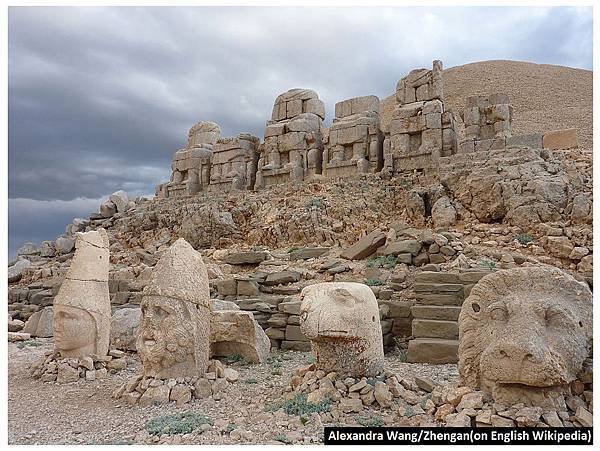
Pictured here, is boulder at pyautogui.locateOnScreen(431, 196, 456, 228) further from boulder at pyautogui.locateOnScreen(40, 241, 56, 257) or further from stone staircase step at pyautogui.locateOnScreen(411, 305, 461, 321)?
boulder at pyautogui.locateOnScreen(40, 241, 56, 257)

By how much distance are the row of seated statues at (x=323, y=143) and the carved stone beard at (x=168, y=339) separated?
9.94m

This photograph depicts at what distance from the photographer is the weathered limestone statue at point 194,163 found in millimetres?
18891

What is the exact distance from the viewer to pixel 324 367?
4.91 m

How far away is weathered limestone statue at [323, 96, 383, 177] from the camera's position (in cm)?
1485

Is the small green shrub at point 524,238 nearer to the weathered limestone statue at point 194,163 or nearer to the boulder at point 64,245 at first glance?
the weathered limestone statue at point 194,163

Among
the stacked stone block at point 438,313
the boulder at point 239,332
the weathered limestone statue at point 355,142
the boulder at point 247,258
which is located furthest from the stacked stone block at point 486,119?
the boulder at point 239,332

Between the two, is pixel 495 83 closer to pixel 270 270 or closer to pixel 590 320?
pixel 270 270

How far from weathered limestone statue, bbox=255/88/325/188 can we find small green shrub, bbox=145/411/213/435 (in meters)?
12.0

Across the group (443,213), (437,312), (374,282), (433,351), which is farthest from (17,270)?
(433,351)

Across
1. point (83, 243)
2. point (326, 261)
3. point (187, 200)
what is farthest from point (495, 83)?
point (83, 243)

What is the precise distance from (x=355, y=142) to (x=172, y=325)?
11107 mm

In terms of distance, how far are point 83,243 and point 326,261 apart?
534 cm

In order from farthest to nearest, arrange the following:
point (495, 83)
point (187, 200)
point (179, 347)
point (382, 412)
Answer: point (495, 83) → point (187, 200) → point (179, 347) → point (382, 412)

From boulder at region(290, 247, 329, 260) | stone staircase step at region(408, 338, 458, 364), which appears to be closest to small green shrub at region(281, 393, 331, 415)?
stone staircase step at region(408, 338, 458, 364)
